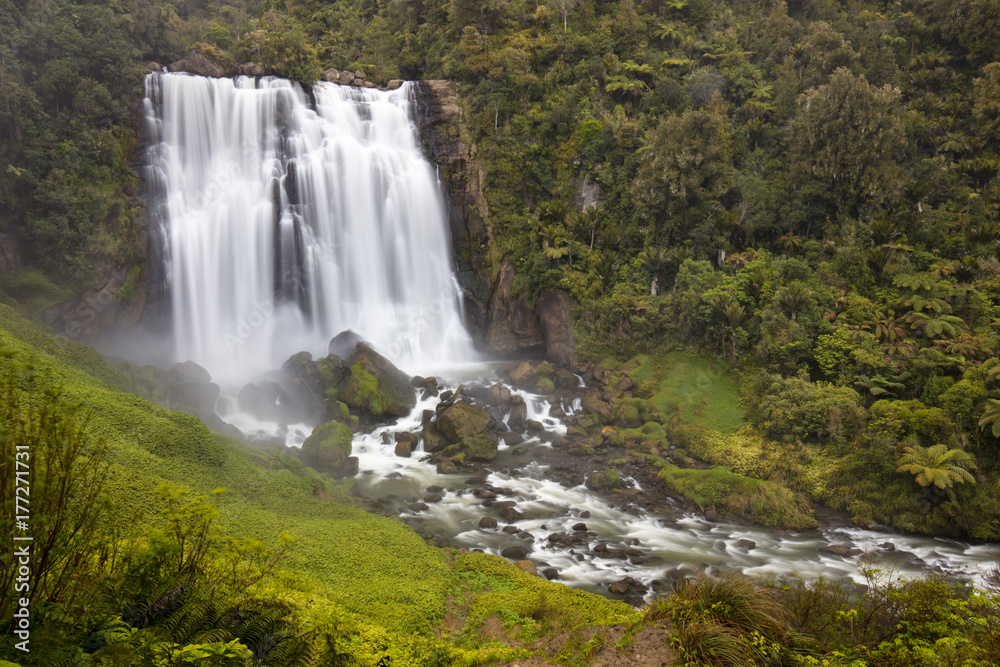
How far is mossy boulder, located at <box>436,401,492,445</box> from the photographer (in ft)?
56.7

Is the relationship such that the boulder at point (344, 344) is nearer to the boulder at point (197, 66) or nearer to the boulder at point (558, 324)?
the boulder at point (558, 324)

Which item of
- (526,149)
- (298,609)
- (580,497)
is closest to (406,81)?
(526,149)

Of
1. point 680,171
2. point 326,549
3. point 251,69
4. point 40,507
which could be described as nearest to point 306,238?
point 251,69

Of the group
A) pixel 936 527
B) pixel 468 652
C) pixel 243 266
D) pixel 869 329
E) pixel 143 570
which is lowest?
pixel 936 527

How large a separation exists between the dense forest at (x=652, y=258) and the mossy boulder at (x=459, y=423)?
571 cm

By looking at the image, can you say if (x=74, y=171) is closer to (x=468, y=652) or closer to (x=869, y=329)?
(x=468, y=652)

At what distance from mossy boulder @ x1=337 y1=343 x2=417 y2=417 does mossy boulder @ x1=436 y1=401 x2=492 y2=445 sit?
2211 mm

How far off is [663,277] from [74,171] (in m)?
24.6

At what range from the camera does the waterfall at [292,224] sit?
23.3 metres

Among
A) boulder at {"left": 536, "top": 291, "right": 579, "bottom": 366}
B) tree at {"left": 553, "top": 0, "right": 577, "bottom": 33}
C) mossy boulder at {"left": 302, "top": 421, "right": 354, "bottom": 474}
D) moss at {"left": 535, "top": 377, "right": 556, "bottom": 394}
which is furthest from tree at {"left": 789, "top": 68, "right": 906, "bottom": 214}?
mossy boulder at {"left": 302, "top": 421, "right": 354, "bottom": 474}

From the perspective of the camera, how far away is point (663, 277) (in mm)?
23359

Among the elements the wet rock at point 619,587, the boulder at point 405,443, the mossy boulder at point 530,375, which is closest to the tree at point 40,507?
the wet rock at point 619,587

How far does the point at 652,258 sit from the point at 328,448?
1566 centimetres

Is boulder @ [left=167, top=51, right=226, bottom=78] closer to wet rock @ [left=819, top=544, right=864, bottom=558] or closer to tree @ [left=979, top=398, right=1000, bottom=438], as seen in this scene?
wet rock @ [left=819, top=544, right=864, bottom=558]
